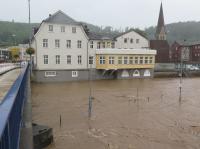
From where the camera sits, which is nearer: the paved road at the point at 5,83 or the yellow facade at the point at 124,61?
the paved road at the point at 5,83

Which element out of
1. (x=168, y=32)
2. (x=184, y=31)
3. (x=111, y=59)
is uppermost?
(x=184, y=31)

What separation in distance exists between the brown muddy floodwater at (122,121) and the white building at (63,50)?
1295 centimetres

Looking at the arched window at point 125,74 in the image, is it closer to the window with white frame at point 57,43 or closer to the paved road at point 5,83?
the window with white frame at point 57,43

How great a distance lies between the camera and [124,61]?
1948 inches

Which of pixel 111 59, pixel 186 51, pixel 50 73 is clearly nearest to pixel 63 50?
pixel 50 73

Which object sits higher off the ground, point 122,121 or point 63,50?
point 63,50

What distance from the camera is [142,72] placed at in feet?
171

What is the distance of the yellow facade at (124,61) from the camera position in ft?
156

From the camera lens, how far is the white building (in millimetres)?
43375

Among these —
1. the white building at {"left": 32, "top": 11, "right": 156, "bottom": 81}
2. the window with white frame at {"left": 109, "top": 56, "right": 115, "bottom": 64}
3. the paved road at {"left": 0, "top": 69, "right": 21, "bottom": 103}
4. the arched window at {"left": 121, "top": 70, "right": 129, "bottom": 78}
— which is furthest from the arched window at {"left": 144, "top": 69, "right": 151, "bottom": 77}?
the paved road at {"left": 0, "top": 69, "right": 21, "bottom": 103}

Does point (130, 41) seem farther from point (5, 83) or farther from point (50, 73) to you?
point (5, 83)

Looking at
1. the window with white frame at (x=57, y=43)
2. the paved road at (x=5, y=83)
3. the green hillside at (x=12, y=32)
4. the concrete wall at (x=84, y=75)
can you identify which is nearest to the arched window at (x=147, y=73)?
the concrete wall at (x=84, y=75)

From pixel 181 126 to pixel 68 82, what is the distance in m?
28.3

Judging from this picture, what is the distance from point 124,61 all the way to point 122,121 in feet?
100
